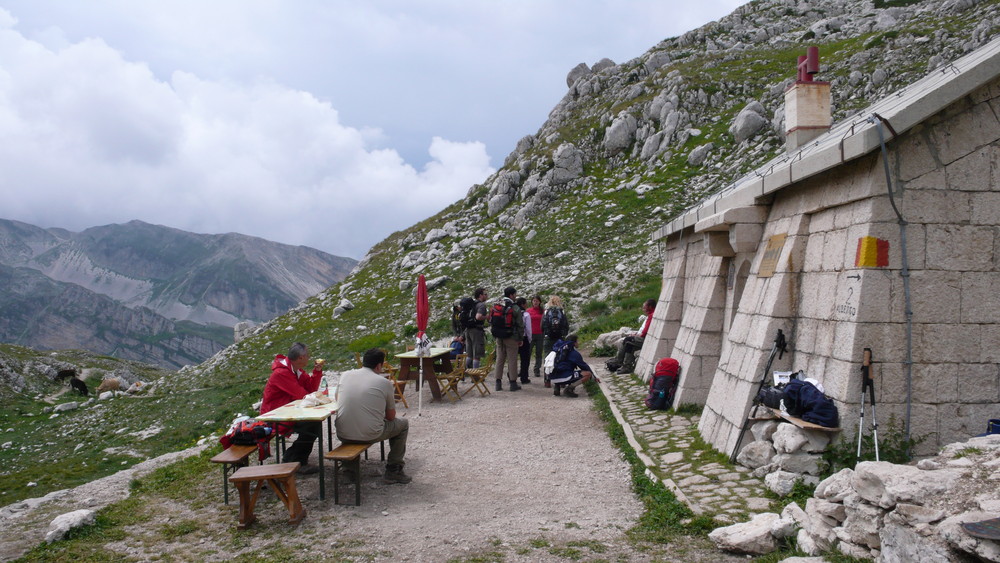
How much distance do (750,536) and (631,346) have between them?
32.9 ft

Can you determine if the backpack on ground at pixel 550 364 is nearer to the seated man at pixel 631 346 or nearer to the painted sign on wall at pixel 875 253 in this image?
the seated man at pixel 631 346

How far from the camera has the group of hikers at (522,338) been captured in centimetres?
1271

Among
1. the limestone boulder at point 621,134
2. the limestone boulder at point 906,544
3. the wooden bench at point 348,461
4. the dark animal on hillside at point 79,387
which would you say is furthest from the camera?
the limestone boulder at point 621,134

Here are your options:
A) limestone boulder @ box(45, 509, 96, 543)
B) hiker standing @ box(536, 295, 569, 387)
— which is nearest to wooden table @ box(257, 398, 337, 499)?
limestone boulder @ box(45, 509, 96, 543)

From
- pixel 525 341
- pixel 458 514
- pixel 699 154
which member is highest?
pixel 699 154

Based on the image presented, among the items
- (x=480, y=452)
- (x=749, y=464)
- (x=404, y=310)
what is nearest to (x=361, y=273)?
(x=404, y=310)

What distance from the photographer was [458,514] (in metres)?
6.43

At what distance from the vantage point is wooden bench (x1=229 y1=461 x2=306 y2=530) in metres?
6.12

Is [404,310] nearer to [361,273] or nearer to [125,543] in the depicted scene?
[361,273]

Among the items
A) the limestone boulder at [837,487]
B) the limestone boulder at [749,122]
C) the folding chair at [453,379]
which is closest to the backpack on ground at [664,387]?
the folding chair at [453,379]

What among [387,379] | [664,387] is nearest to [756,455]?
[664,387]

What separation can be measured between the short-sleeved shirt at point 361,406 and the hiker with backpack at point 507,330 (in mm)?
5484

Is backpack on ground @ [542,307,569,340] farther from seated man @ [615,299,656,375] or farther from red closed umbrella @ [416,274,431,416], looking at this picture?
red closed umbrella @ [416,274,431,416]

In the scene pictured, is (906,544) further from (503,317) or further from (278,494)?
(503,317)
